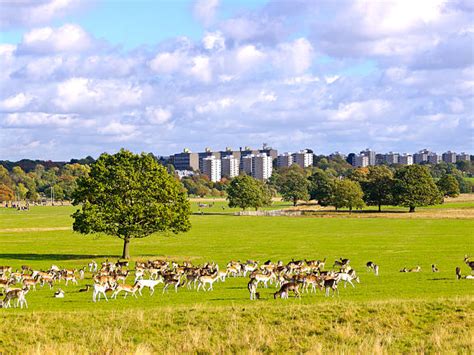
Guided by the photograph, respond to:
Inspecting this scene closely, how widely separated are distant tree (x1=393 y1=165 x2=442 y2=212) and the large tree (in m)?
89.5

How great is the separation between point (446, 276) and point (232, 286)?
1287cm

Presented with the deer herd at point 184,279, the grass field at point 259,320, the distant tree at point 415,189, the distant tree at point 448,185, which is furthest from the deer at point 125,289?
the distant tree at point 448,185

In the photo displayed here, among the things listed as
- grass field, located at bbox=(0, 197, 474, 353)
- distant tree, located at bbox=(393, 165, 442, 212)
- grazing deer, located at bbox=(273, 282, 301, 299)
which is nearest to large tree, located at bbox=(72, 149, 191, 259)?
grass field, located at bbox=(0, 197, 474, 353)

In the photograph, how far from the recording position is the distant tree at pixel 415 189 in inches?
5458

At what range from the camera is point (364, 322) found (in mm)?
24562

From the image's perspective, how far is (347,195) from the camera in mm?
144500

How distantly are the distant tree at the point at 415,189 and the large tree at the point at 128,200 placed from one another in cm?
8950

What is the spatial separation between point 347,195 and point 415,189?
1419 cm

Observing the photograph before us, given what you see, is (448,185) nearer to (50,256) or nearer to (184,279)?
(50,256)

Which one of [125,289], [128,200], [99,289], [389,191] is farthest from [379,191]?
[99,289]

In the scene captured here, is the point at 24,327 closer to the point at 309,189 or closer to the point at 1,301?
the point at 1,301

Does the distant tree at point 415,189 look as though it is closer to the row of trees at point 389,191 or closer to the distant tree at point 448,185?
the row of trees at point 389,191

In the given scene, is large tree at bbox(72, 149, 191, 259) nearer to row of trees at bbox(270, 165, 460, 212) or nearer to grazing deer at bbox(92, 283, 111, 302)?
grazing deer at bbox(92, 283, 111, 302)

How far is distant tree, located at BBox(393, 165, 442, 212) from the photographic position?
13862cm
